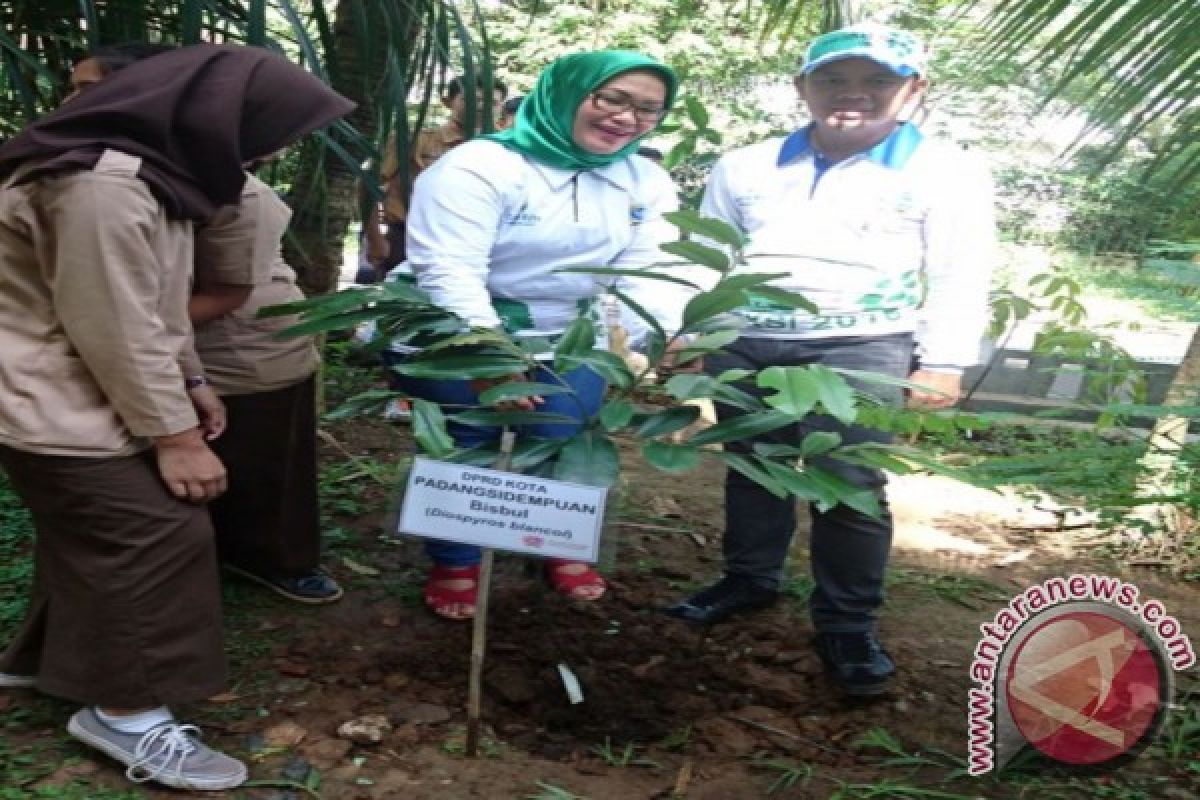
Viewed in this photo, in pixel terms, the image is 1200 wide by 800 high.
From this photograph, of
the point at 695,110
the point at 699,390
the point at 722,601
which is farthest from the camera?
the point at 695,110

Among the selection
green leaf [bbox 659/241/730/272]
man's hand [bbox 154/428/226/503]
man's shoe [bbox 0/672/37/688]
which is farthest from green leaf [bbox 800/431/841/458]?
man's shoe [bbox 0/672/37/688]

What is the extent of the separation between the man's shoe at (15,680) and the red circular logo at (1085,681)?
1684 mm

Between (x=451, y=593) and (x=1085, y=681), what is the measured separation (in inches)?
54.2

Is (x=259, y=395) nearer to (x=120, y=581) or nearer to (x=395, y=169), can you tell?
(x=120, y=581)

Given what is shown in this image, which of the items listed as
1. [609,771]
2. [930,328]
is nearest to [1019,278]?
[930,328]

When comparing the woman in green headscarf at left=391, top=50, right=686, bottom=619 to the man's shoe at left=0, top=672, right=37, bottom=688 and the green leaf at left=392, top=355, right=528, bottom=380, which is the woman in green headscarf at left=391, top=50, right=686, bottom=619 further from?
the man's shoe at left=0, top=672, right=37, bottom=688

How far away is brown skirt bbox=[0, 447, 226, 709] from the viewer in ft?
5.62

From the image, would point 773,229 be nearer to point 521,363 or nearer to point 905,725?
point 521,363

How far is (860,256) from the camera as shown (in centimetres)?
215

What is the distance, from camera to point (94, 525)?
67.6 inches

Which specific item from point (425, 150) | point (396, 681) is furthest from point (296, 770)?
point (425, 150)

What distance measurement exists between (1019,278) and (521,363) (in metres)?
7.90

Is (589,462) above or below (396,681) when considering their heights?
above

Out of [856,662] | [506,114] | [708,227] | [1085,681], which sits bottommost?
[856,662]
